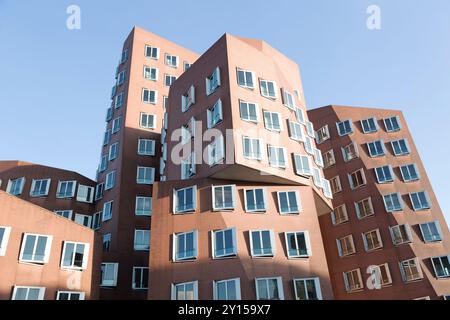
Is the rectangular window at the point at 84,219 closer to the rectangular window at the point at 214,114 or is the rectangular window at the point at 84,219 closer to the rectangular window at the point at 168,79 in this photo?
the rectangular window at the point at 168,79

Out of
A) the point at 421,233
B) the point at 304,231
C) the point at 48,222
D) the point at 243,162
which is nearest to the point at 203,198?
the point at 243,162

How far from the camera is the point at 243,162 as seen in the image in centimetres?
3462

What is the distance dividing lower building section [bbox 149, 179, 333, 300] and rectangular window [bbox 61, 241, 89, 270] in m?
5.97

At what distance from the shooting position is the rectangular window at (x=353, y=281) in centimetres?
4697

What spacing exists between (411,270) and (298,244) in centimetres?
1817

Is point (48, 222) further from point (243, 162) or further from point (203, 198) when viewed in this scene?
point (243, 162)

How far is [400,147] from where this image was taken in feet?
181

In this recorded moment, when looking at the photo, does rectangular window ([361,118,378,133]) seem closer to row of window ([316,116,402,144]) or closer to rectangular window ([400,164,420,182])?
row of window ([316,116,402,144])

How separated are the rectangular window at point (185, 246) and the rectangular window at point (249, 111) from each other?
38.8 ft

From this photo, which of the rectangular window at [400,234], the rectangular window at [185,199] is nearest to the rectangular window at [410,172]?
the rectangular window at [400,234]

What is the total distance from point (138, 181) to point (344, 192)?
27214mm

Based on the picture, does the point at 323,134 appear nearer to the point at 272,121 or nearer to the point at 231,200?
the point at 272,121

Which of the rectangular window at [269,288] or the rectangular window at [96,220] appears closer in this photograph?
the rectangular window at [269,288]
